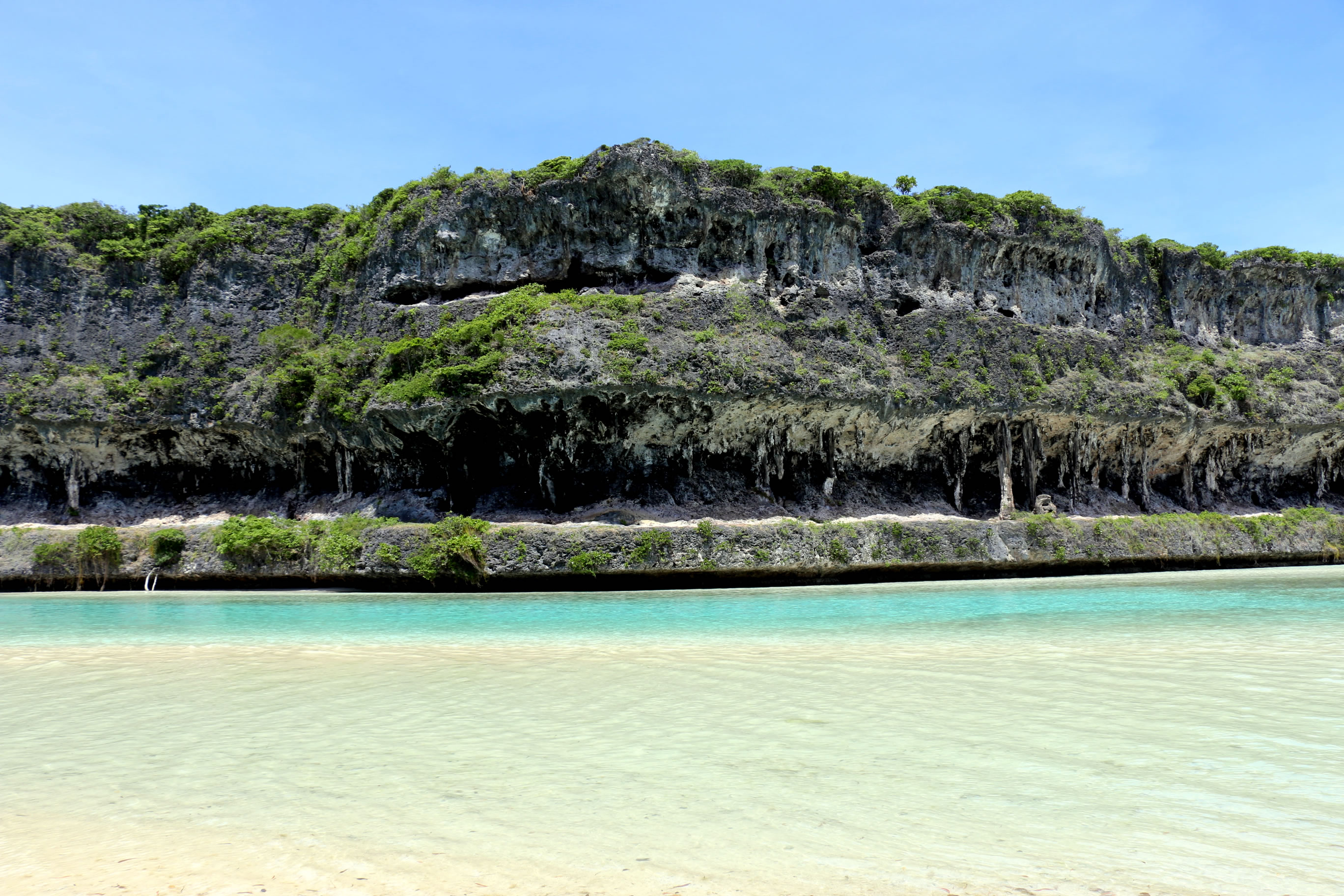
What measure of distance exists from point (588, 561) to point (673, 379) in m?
5.96

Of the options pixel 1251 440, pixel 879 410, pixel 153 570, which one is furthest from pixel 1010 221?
pixel 153 570

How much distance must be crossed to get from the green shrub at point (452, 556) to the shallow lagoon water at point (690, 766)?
9684 millimetres

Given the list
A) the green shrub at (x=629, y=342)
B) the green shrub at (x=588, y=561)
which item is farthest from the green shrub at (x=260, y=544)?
the green shrub at (x=629, y=342)

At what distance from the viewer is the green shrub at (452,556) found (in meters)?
18.6

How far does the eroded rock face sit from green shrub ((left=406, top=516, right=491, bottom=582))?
408 cm

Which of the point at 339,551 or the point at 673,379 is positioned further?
→ the point at 673,379

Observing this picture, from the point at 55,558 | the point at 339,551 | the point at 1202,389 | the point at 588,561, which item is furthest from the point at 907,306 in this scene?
the point at 55,558

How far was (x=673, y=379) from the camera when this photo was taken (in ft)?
71.5

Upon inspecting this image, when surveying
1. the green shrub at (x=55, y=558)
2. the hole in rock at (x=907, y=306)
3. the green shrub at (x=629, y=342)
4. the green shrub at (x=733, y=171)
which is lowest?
the green shrub at (x=55, y=558)

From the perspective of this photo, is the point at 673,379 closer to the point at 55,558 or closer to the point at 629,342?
the point at 629,342

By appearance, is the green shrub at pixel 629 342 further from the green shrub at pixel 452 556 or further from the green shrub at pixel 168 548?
the green shrub at pixel 168 548

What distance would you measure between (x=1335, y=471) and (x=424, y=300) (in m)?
35.3

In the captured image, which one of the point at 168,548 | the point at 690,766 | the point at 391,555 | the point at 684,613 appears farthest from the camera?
the point at 168,548

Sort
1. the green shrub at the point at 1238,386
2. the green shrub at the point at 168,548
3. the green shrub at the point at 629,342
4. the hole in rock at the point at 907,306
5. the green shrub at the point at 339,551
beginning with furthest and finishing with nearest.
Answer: the green shrub at the point at 1238,386
the hole in rock at the point at 907,306
the green shrub at the point at 629,342
the green shrub at the point at 168,548
the green shrub at the point at 339,551
